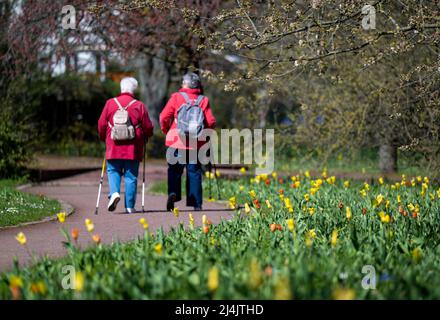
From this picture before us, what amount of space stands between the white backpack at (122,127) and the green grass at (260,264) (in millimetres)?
2935

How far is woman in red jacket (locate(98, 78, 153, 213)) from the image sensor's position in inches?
458

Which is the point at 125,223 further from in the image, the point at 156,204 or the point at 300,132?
the point at 300,132

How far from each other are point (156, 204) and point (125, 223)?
277cm

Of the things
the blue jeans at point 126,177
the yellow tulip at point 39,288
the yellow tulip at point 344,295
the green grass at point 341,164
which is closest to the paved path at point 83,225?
the blue jeans at point 126,177

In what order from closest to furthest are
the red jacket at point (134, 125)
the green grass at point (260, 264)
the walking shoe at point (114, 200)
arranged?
the green grass at point (260, 264) < the walking shoe at point (114, 200) < the red jacket at point (134, 125)

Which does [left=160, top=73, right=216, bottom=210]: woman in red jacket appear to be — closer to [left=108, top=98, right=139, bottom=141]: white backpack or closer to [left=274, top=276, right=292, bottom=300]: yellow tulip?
[left=108, top=98, right=139, bottom=141]: white backpack

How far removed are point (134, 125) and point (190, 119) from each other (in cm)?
77

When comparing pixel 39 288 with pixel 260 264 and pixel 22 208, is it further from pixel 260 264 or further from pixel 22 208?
pixel 22 208

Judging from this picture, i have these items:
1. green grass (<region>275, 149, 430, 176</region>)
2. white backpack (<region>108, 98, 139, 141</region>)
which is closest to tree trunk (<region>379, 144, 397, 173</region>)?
green grass (<region>275, 149, 430, 176</region>)

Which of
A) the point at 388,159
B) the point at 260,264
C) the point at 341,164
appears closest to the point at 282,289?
the point at 260,264

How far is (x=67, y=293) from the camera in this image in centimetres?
575

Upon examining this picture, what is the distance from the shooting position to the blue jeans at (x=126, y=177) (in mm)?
11797

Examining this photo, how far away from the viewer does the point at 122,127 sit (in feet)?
37.7

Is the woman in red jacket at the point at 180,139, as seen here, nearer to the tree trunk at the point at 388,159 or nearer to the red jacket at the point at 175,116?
the red jacket at the point at 175,116
